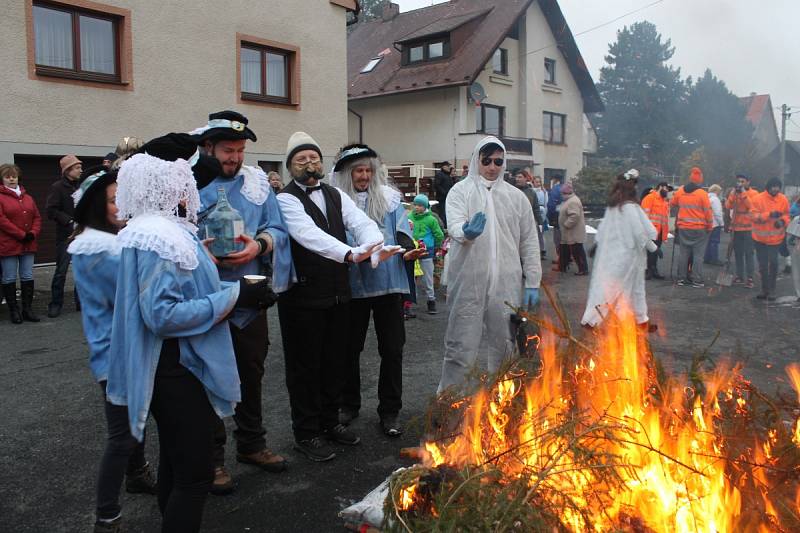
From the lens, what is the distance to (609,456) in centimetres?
259

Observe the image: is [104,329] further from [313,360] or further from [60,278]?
[60,278]

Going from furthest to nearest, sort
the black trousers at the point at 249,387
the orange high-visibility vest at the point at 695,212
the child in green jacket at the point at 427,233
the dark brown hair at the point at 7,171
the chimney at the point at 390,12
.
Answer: the chimney at the point at 390,12 → the orange high-visibility vest at the point at 695,212 → the child in green jacket at the point at 427,233 → the dark brown hair at the point at 7,171 → the black trousers at the point at 249,387

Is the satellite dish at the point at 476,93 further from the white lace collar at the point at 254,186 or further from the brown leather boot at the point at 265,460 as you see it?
the brown leather boot at the point at 265,460

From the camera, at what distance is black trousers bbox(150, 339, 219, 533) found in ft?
8.75

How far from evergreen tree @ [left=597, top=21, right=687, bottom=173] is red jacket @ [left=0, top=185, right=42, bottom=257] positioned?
172ft

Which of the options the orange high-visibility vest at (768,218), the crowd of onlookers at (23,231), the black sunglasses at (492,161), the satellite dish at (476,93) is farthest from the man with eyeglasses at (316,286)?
the satellite dish at (476,93)

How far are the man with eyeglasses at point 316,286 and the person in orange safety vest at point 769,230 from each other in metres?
8.91

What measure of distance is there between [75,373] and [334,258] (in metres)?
3.54

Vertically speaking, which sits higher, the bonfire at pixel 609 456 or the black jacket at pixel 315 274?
the black jacket at pixel 315 274

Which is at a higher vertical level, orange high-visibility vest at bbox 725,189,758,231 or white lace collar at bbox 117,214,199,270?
orange high-visibility vest at bbox 725,189,758,231

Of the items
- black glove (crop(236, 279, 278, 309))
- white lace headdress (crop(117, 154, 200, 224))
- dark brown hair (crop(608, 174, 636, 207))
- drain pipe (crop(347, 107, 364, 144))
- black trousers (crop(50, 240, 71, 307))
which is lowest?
black trousers (crop(50, 240, 71, 307))

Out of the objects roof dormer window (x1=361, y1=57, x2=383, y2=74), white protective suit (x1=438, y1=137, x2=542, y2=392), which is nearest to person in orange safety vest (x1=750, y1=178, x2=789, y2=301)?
white protective suit (x1=438, y1=137, x2=542, y2=392)

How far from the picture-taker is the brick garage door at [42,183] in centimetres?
1239

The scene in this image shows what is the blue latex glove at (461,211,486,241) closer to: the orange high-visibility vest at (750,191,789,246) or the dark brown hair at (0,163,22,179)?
the dark brown hair at (0,163,22,179)
